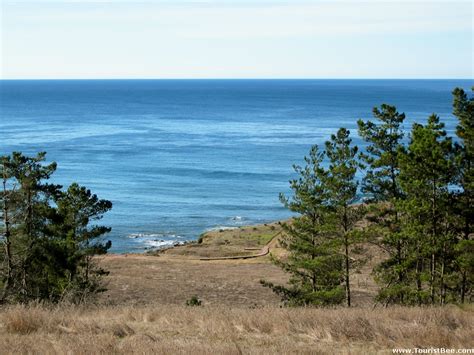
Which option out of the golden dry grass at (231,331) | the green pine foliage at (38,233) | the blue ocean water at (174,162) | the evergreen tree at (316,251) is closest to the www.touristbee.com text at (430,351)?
the golden dry grass at (231,331)

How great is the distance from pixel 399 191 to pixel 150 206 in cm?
5048

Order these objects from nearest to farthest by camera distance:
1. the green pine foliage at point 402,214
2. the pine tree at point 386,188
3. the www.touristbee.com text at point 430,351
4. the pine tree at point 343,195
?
the www.touristbee.com text at point 430,351, the green pine foliage at point 402,214, the pine tree at point 386,188, the pine tree at point 343,195

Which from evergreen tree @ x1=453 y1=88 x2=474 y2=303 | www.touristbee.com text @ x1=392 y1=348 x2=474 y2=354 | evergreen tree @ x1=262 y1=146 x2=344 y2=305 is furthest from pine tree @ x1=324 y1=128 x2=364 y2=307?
www.touristbee.com text @ x1=392 y1=348 x2=474 y2=354

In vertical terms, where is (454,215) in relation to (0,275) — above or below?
above

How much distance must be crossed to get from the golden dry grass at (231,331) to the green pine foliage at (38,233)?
11.8 m

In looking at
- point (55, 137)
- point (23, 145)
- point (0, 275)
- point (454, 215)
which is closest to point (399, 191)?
point (454, 215)

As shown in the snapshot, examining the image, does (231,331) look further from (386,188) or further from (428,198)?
(386,188)

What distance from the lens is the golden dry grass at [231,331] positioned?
30.4 feet

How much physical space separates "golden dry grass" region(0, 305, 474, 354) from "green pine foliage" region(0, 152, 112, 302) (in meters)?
11.8

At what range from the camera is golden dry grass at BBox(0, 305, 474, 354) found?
927 cm

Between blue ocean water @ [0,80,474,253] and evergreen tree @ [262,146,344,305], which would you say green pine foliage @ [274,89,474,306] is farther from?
blue ocean water @ [0,80,474,253]

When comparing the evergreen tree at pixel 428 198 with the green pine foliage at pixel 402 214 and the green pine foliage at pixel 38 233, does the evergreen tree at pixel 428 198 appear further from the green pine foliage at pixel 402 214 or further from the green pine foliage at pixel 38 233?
the green pine foliage at pixel 38 233

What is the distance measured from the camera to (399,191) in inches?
977

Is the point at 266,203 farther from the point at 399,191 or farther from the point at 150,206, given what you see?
the point at 399,191
